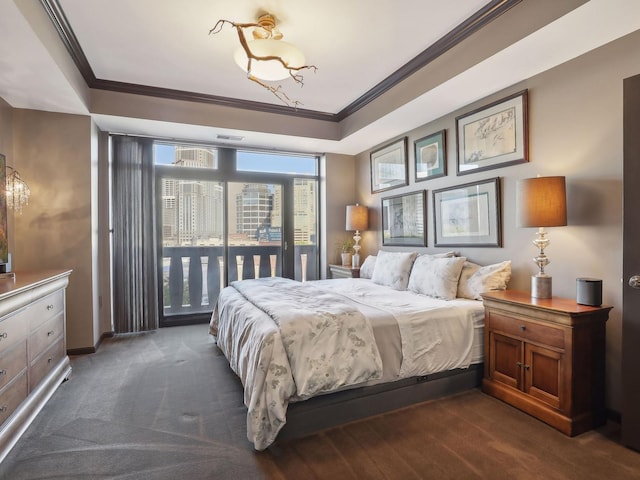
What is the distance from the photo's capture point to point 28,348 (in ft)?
7.31

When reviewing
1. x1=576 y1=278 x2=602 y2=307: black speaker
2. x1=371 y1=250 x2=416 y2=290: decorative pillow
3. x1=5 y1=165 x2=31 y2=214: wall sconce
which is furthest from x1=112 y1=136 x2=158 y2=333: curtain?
x1=576 y1=278 x2=602 y2=307: black speaker

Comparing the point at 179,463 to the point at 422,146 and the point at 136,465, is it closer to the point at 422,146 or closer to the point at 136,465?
the point at 136,465

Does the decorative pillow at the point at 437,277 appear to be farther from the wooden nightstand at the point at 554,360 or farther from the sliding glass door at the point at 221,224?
the sliding glass door at the point at 221,224

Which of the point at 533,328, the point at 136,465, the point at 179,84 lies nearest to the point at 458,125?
the point at 533,328

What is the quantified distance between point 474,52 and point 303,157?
3.11m

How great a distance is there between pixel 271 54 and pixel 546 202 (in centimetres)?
220

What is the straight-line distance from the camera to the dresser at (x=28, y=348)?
1.90 metres

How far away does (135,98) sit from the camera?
365cm

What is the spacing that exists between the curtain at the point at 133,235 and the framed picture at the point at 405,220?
3111 millimetres

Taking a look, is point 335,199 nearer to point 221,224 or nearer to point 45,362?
point 221,224

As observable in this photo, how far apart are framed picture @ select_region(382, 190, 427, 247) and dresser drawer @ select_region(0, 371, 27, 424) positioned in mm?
3711

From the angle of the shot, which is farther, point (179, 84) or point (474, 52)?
point (179, 84)

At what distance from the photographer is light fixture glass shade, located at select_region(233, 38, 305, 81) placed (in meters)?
2.38

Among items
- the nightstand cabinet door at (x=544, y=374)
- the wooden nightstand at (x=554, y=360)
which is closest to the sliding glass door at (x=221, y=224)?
the wooden nightstand at (x=554, y=360)
